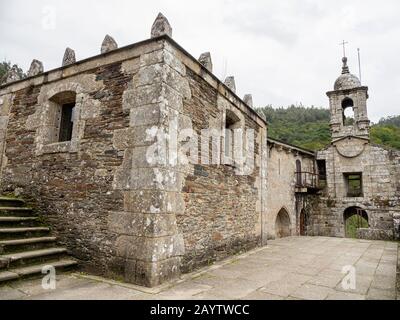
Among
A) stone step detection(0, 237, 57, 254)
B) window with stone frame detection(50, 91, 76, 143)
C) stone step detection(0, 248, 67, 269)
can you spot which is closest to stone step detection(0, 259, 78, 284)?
stone step detection(0, 248, 67, 269)

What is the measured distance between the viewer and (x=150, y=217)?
14.9 ft

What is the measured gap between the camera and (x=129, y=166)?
4988 mm

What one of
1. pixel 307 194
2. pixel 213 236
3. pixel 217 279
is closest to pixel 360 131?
pixel 307 194

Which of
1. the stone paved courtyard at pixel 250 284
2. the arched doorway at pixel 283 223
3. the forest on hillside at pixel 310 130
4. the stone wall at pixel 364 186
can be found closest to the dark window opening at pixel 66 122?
the stone paved courtyard at pixel 250 284

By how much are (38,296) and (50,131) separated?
3.90m

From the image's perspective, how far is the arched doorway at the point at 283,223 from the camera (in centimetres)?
1348

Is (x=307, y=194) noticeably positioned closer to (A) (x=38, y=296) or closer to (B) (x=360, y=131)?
(B) (x=360, y=131)

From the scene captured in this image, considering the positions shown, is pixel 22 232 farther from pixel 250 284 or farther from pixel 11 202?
pixel 250 284

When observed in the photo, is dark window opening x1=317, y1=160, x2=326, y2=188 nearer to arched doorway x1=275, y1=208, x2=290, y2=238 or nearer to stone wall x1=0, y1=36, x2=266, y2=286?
arched doorway x1=275, y1=208, x2=290, y2=238

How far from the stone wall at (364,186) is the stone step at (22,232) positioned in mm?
14037

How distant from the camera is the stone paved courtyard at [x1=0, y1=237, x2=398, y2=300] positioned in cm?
405

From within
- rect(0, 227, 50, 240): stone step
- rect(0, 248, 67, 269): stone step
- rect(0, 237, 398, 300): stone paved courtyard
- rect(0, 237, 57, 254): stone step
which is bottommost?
rect(0, 237, 398, 300): stone paved courtyard

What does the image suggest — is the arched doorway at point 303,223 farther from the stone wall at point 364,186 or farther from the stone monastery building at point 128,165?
the stone monastery building at point 128,165
